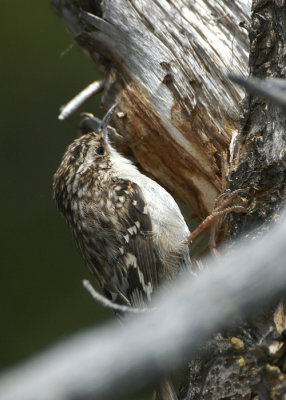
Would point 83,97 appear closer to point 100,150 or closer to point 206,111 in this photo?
point 100,150

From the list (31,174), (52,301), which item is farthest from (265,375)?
(31,174)

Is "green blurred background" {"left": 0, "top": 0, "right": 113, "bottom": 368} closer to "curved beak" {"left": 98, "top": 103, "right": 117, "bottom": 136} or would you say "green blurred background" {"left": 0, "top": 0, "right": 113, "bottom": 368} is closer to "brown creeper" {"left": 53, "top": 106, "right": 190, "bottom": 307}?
"curved beak" {"left": 98, "top": 103, "right": 117, "bottom": 136}

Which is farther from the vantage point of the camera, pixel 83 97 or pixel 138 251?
pixel 83 97

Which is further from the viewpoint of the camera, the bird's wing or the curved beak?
the curved beak

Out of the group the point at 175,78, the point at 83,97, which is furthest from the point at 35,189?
the point at 175,78

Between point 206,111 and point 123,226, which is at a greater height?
point 206,111

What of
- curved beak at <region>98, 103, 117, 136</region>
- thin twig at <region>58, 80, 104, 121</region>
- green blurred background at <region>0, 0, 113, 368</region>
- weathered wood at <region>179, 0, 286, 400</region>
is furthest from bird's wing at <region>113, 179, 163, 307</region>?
green blurred background at <region>0, 0, 113, 368</region>

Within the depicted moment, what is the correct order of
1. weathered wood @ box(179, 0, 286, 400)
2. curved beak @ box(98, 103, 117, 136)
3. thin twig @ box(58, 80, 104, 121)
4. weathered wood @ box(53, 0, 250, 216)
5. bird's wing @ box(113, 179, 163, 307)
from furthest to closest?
thin twig @ box(58, 80, 104, 121)
curved beak @ box(98, 103, 117, 136)
bird's wing @ box(113, 179, 163, 307)
weathered wood @ box(53, 0, 250, 216)
weathered wood @ box(179, 0, 286, 400)
